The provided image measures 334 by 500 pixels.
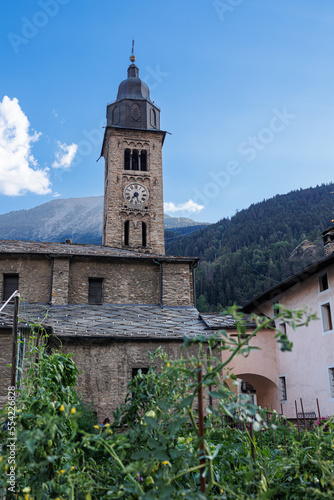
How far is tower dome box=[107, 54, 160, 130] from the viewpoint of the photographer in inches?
1307

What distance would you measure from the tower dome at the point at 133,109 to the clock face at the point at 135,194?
4650 mm

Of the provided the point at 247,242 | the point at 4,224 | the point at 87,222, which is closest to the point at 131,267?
the point at 247,242

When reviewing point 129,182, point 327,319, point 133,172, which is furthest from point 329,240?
point 133,172

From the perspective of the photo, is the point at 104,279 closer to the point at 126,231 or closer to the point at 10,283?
the point at 10,283

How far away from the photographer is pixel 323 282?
18.0m

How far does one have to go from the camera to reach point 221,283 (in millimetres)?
64000

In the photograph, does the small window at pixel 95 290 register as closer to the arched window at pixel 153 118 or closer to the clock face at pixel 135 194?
the clock face at pixel 135 194

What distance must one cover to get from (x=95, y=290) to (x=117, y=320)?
2778 millimetres

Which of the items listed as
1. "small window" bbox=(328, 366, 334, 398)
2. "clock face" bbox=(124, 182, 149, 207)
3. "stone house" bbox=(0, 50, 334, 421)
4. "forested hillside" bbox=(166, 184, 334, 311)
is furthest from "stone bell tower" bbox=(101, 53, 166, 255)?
"forested hillside" bbox=(166, 184, 334, 311)

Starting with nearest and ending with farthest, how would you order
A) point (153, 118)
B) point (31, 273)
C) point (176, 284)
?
point (31, 273)
point (176, 284)
point (153, 118)

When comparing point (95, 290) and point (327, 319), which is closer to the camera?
point (327, 319)

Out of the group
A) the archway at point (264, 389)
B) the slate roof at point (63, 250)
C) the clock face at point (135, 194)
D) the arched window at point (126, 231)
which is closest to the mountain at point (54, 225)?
the clock face at point (135, 194)

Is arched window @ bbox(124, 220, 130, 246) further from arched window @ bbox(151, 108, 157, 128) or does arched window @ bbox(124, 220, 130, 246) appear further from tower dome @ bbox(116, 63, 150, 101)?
tower dome @ bbox(116, 63, 150, 101)

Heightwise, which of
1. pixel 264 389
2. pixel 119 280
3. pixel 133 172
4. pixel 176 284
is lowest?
pixel 264 389
